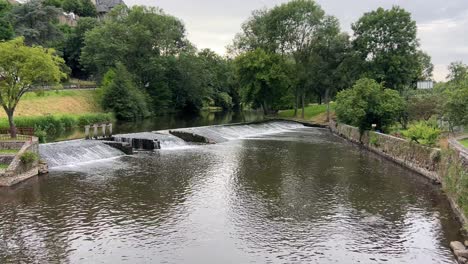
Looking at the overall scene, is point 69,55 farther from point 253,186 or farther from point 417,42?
point 253,186

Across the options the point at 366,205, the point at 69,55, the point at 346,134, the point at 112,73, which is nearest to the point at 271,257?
the point at 366,205

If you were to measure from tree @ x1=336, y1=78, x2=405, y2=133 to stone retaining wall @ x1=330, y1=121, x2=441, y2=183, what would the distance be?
1.64m

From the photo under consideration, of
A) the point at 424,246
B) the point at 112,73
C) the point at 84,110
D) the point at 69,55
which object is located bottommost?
the point at 424,246

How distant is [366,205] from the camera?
902 inches

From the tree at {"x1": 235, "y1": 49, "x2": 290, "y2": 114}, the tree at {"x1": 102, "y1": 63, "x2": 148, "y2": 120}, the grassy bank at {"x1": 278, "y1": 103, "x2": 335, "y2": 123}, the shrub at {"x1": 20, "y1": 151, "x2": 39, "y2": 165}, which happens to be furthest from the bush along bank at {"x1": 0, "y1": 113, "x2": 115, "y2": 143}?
the grassy bank at {"x1": 278, "y1": 103, "x2": 335, "y2": 123}

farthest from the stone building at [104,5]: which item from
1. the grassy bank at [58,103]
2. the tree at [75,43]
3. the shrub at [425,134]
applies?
the shrub at [425,134]

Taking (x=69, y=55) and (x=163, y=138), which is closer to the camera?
(x=163, y=138)

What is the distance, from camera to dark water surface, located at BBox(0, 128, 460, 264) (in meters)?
16.3

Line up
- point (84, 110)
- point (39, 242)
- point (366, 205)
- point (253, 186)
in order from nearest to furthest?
1. point (39, 242)
2. point (366, 205)
3. point (253, 186)
4. point (84, 110)

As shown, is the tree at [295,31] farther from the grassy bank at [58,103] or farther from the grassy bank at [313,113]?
the grassy bank at [58,103]

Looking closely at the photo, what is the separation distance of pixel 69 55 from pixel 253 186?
86771 mm

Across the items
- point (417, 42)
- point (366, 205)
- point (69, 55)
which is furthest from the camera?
point (69, 55)

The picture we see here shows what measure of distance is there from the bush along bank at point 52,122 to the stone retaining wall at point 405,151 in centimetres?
3288

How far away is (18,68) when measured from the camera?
33.5 metres
